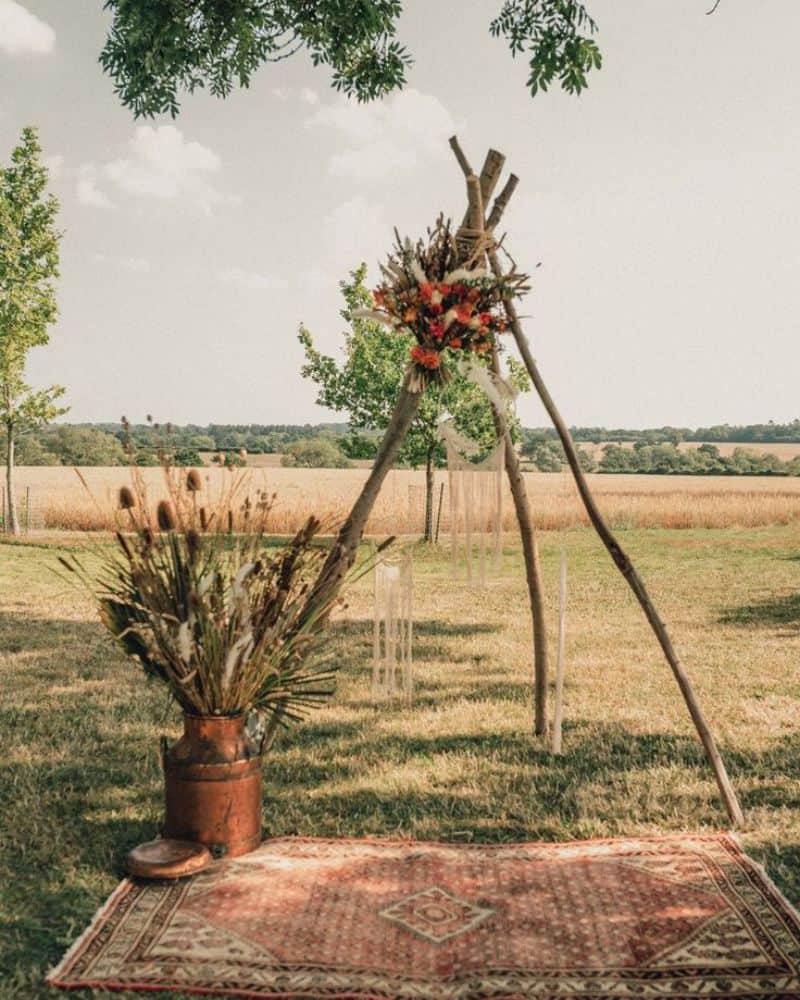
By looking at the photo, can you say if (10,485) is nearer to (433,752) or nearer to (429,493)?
(429,493)

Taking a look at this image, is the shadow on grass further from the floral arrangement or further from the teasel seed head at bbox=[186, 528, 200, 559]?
the teasel seed head at bbox=[186, 528, 200, 559]

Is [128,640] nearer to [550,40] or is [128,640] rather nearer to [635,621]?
[550,40]

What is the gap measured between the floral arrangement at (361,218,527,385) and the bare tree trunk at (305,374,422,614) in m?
0.17

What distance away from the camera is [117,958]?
2.95m

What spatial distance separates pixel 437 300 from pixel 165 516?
1407mm

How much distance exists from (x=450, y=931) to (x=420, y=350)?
2.11 m

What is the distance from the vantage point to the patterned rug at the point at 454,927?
111 inches

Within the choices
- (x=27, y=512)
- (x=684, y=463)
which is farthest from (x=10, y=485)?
(x=684, y=463)

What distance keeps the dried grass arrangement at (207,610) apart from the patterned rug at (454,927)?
2.06ft

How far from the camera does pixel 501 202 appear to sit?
181 inches

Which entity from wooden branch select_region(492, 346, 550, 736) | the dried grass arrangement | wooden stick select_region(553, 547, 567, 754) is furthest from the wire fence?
the dried grass arrangement

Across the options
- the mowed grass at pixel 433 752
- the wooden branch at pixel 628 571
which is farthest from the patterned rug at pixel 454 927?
the wooden branch at pixel 628 571

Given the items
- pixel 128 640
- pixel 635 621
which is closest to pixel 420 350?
pixel 128 640

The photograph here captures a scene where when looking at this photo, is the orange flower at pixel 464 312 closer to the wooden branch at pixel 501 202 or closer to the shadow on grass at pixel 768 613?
the wooden branch at pixel 501 202
